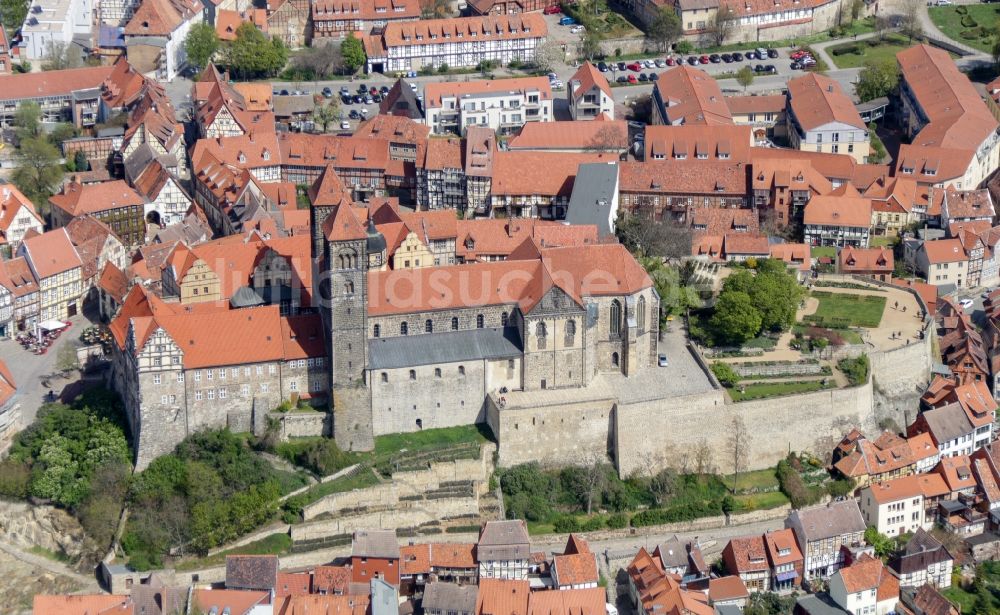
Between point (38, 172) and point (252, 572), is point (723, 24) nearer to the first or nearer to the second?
point (38, 172)

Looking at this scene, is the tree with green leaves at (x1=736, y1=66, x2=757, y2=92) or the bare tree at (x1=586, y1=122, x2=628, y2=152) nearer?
the bare tree at (x1=586, y1=122, x2=628, y2=152)

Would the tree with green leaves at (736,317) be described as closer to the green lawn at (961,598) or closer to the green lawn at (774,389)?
the green lawn at (774,389)

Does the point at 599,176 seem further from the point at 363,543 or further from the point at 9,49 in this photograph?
the point at 9,49

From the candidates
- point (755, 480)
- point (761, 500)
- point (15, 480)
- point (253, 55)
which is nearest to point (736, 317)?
point (755, 480)

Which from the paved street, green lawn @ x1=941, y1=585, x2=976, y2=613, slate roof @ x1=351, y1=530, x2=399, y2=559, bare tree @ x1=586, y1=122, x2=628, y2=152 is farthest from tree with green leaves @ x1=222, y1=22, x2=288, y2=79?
green lawn @ x1=941, y1=585, x2=976, y2=613

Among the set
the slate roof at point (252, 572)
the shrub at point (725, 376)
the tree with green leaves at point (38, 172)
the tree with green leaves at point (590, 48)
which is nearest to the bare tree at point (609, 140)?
the tree with green leaves at point (590, 48)

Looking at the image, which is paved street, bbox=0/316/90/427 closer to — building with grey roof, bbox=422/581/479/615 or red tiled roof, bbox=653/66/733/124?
building with grey roof, bbox=422/581/479/615

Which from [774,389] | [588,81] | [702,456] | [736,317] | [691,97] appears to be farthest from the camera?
[588,81]
